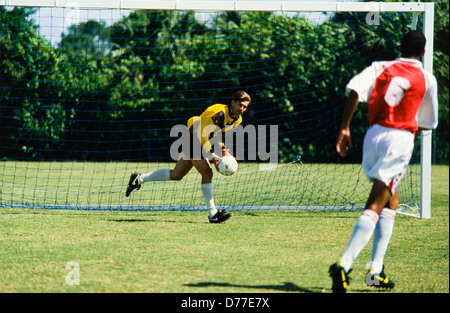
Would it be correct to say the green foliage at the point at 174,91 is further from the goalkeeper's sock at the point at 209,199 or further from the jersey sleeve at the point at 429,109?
the jersey sleeve at the point at 429,109

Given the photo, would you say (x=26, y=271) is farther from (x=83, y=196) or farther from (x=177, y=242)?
(x=83, y=196)

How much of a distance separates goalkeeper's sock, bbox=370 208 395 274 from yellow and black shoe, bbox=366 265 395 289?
1.3 inches

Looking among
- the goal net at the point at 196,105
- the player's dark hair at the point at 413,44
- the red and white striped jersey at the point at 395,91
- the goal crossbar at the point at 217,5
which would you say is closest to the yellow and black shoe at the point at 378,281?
the red and white striped jersey at the point at 395,91

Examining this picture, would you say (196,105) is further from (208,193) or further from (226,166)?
(226,166)

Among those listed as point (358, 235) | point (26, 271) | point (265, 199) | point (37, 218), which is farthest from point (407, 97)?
point (265, 199)

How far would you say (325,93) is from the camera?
15.3 meters

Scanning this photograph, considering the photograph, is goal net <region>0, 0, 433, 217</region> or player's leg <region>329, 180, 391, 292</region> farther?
goal net <region>0, 0, 433, 217</region>

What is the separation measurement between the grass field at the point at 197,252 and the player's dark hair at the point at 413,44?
1813mm

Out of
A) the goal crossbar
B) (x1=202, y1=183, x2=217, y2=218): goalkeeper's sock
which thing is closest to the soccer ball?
(x1=202, y1=183, x2=217, y2=218): goalkeeper's sock

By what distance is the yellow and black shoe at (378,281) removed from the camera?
13.0 ft

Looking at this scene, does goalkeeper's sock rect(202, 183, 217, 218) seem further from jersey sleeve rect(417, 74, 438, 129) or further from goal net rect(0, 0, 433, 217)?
jersey sleeve rect(417, 74, 438, 129)

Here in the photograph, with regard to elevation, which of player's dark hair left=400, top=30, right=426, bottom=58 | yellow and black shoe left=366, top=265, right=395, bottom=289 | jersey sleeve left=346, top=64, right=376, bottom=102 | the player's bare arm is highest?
player's dark hair left=400, top=30, right=426, bottom=58

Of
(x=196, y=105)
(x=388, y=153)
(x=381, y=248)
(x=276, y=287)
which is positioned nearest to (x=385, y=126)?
(x=388, y=153)

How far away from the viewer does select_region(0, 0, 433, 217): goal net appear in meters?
8.85
